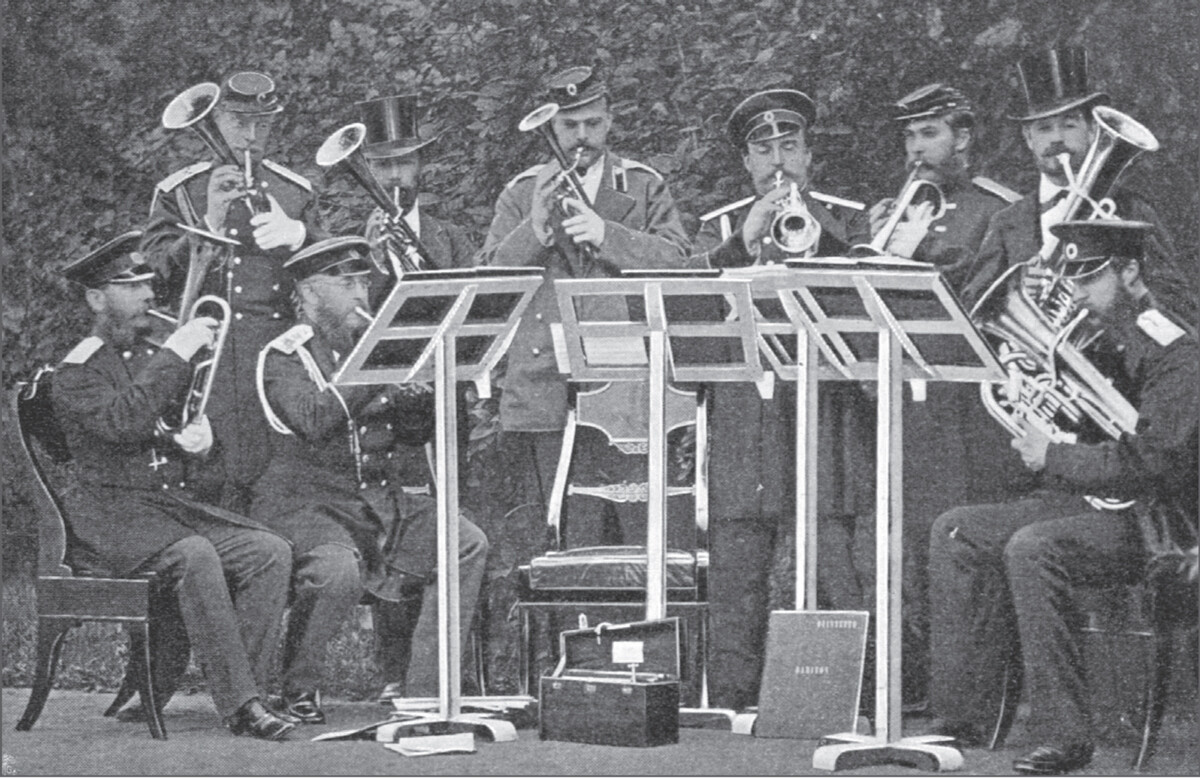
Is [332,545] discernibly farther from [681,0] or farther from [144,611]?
[681,0]

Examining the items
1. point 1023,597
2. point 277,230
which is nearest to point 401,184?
point 277,230

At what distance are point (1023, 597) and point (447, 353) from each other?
2.14 metres

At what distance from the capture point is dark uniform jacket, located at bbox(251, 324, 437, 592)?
21.9 feet

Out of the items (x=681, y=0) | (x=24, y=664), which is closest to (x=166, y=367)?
(x=24, y=664)

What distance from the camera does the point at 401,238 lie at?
6898 millimetres

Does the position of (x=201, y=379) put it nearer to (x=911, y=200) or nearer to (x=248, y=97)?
(x=248, y=97)

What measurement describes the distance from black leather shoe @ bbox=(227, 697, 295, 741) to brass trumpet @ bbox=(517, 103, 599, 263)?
6.76 feet

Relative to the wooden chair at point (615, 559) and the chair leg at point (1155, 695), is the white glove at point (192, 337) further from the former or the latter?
the chair leg at point (1155, 695)

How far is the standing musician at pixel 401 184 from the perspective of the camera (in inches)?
271

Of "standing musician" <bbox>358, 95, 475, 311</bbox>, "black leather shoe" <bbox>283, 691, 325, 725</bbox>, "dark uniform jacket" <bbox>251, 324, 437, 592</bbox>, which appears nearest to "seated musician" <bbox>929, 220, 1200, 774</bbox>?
"dark uniform jacket" <bbox>251, 324, 437, 592</bbox>

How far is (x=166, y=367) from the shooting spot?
672 centimetres

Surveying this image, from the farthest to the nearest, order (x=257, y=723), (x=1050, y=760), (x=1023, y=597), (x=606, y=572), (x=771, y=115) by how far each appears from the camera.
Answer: (x=771, y=115) < (x=257, y=723) < (x=606, y=572) < (x=1023, y=597) < (x=1050, y=760)

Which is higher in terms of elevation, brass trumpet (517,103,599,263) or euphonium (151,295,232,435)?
brass trumpet (517,103,599,263)

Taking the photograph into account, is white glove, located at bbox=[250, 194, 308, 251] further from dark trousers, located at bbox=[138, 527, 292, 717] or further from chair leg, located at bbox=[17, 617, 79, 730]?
chair leg, located at bbox=[17, 617, 79, 730]
